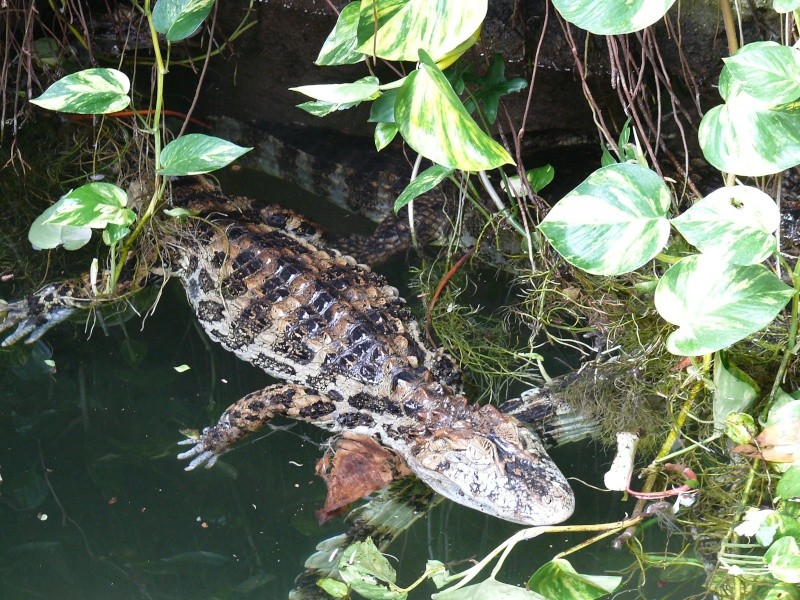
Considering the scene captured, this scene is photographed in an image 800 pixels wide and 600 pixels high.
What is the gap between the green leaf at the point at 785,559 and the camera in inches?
68.3

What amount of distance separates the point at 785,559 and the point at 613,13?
1235mm

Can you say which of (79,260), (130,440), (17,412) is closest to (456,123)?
(130,440)

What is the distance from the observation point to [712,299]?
5.70ft

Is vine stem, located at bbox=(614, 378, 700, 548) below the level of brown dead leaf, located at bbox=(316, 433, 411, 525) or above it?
above

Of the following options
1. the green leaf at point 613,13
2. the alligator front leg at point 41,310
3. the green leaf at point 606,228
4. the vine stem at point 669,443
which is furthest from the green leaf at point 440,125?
the alligator front leg at point 41,310

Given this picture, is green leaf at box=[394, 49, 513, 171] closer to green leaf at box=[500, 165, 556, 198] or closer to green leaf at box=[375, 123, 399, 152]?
green leaf at box=[375, 123, 399, 152]

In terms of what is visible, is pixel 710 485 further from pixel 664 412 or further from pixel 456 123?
pixel 456 123

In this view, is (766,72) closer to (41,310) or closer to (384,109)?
(384,109)

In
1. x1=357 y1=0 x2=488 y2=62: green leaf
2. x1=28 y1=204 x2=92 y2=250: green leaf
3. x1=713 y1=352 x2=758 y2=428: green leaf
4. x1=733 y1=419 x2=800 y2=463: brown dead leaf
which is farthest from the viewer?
x1=28 y1=204 x2=92 y2=250: green leaf

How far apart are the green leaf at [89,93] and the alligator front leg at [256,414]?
4.05ft

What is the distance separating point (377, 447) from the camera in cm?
305

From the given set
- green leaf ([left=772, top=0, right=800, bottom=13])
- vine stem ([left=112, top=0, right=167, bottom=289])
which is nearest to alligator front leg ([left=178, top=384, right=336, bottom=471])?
vine stem ([left=112, top=0, right=167, bottom=289])

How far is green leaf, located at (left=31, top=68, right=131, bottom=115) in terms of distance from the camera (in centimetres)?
225

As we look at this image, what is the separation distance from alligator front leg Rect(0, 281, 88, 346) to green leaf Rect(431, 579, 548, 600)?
2.24 metres
